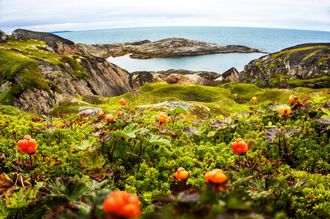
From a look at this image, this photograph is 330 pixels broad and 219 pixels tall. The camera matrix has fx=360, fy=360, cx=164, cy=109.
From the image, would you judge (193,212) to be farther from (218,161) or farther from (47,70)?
(47,70)

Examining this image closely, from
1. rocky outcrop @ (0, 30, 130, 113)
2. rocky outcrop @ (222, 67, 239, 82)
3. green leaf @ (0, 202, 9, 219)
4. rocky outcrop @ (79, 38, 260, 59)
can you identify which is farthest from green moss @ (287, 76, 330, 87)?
rocky outcrop @ (79, 38, 260, 59)

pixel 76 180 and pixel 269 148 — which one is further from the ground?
pixel 76 180

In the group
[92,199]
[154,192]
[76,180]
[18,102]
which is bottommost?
[18,102]

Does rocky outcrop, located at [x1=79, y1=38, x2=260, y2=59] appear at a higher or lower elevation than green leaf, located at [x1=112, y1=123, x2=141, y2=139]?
lower

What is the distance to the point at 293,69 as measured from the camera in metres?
59.8

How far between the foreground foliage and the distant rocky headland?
12.4 m

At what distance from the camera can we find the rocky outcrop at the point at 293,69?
55.3 m

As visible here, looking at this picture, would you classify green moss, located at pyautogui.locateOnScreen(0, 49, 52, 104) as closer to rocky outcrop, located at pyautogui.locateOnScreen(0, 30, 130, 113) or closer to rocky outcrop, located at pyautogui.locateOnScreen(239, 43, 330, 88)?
rocky outcrop, located at pyautogui.locateOnScreen(0, 30, 130, 113)

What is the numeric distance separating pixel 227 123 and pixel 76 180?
6.29 meters

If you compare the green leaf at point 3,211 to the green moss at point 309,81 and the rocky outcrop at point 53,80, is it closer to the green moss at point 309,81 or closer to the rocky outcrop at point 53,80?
the rocky outcrop at point 53,80

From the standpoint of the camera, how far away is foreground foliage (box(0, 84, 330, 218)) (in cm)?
404

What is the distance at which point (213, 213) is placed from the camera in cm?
233

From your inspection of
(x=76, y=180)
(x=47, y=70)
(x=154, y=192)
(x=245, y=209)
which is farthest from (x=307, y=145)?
(x=47, y=70)

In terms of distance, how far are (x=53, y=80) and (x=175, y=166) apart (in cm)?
2522
